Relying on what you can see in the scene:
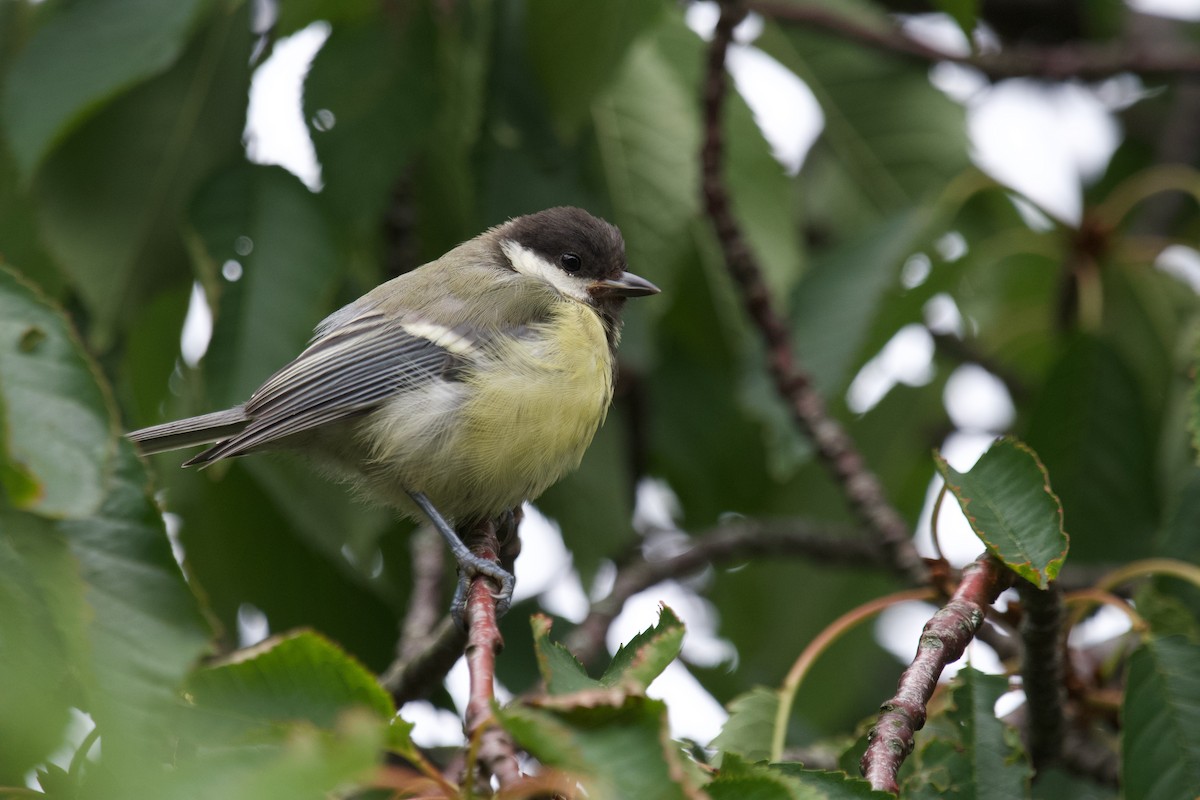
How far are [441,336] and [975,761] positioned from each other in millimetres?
1653

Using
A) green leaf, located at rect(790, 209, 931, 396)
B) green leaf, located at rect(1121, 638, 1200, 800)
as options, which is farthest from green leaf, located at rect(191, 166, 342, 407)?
green leaf, located at rect(1121, 638, 1200, 800)

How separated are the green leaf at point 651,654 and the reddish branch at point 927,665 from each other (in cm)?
31

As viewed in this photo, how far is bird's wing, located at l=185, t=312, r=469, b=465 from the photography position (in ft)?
9.07

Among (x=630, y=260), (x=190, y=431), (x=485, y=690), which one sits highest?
(x=485, y=690)

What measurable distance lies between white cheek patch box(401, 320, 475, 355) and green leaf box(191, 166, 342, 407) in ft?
0.87

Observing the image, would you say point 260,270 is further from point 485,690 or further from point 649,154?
point 485,690

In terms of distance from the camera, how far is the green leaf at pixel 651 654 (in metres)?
1.26

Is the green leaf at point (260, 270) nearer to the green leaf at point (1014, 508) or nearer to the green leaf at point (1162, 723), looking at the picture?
the green leaf at point (1014, 508)

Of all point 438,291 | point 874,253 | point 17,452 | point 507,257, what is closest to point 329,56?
point 438,291

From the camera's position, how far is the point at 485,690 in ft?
4.56

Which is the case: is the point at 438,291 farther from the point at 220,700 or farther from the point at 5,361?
the point at 220,700

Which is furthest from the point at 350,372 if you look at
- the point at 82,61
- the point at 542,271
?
the point at 82,61

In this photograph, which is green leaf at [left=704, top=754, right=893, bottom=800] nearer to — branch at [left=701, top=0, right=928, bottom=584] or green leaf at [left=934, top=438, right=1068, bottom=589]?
green leaf at [left=934, top=438, right=1068, bottom=589]

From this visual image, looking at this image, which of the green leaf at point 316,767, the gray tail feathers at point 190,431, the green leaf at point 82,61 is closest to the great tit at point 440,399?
the gray tail feathers at point 190,431
